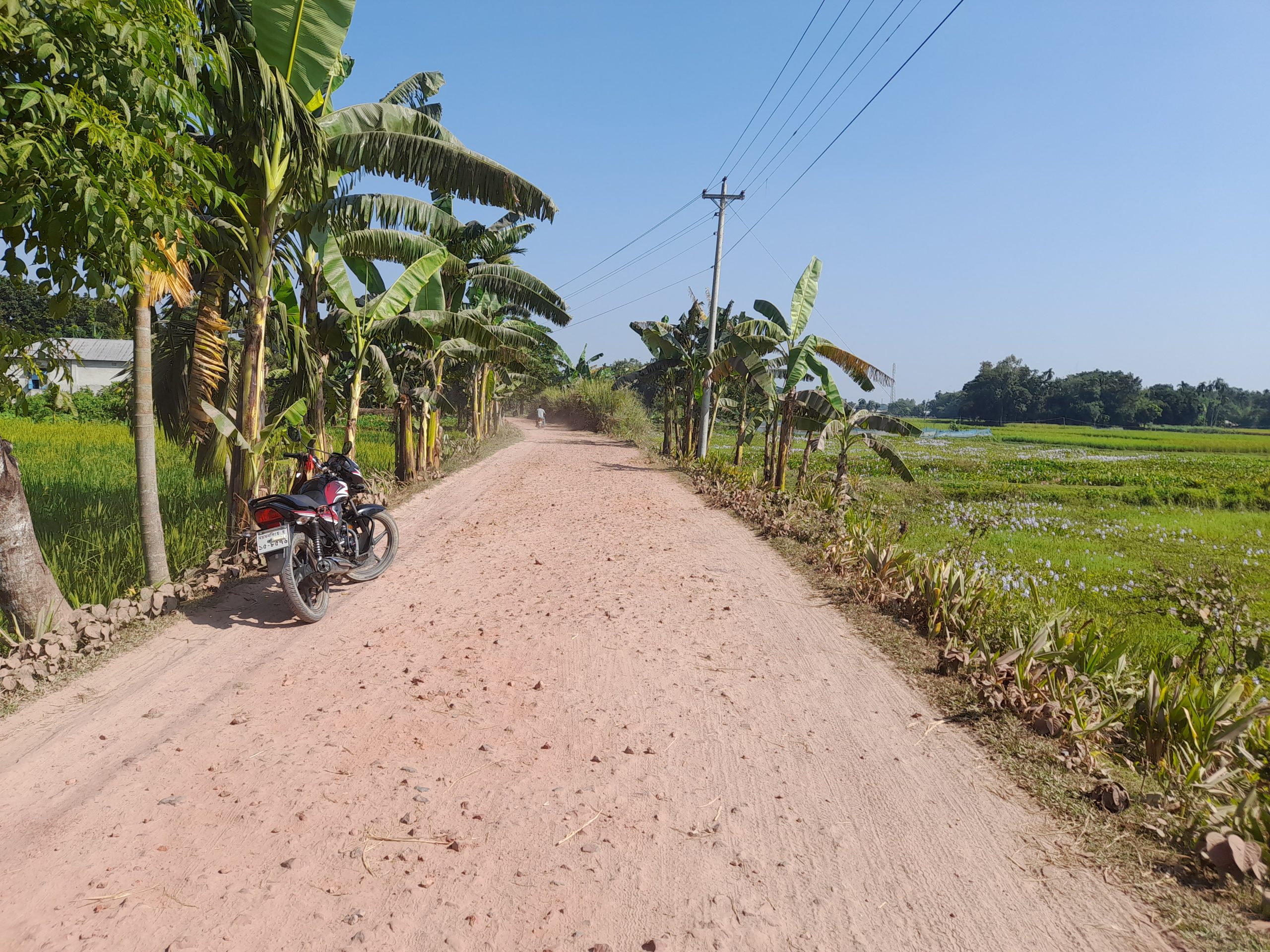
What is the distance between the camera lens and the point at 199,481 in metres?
10.8

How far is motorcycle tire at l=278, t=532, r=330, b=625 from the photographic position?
17.5ft

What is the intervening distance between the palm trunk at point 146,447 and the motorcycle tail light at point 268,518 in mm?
820

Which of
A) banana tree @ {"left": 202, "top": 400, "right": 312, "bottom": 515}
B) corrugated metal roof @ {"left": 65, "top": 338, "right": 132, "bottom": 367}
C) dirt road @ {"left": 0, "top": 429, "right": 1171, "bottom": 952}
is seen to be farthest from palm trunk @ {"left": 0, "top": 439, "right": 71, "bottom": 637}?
corrugated metal roof @ {"left": 65, "top": 338, "right": 132, "bottom": 367}

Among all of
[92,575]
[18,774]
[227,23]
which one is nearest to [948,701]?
[18,774]

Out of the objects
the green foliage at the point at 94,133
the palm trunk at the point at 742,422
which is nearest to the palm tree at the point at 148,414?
the green foliage at the point at 94,133

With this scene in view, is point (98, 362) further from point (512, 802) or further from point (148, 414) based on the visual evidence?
point (512, 802)

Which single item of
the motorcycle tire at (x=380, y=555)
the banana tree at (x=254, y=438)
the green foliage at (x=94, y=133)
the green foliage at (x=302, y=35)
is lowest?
the motorcycle tire at (x=380, y=555)

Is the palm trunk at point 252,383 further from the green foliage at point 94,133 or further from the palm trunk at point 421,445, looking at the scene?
the palm trunk at point 421,445

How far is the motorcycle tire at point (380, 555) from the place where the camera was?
685cm

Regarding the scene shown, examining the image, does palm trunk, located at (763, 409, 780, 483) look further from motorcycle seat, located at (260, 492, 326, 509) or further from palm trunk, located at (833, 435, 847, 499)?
motorcycle seat, located at (260, 492, 326, 509)

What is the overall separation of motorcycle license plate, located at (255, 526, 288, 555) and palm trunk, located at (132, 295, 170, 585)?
1115mm

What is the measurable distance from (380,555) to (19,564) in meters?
3.29

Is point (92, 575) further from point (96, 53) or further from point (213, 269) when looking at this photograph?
point (96, 53)

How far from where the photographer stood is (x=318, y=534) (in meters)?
5.88
